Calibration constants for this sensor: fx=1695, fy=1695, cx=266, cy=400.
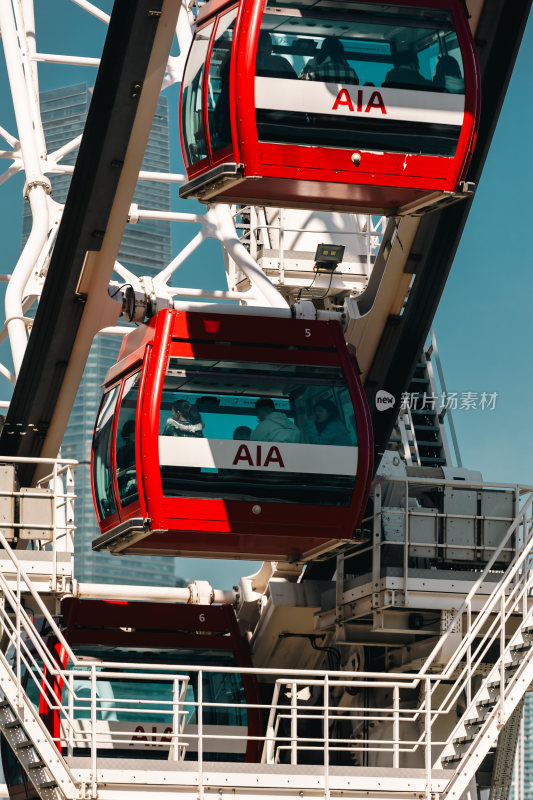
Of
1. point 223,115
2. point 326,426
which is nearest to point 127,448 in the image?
point 326,426

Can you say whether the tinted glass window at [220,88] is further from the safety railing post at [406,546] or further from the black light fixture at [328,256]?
the black light fixture at [328,256]

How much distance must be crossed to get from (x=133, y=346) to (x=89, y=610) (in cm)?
480

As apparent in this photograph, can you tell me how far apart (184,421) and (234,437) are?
71 centimetres

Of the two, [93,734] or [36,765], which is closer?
[93,734]

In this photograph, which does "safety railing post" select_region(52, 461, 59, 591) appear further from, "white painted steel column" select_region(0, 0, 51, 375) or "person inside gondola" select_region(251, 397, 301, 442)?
"white painted steel column" select_region(0, 0, 51, 375)

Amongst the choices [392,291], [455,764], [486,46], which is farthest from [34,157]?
[455,764]

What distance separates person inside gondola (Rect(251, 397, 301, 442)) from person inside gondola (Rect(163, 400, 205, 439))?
0.75 m

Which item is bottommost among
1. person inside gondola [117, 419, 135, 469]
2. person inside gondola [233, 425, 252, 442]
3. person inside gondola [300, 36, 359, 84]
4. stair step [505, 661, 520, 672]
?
stair step [505, 661, 520, 672]

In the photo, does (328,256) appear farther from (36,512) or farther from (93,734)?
(93,734)

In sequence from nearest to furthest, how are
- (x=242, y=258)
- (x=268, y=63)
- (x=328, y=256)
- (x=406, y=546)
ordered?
(x=268, y=63), (x=406, y=546), (x=242, y=258), (x=328, y=256)

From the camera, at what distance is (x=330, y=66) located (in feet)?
63.4

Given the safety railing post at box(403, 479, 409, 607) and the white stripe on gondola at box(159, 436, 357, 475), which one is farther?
the safety railing post at box(403, 479, 409, 607)

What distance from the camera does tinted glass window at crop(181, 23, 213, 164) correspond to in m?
19.5

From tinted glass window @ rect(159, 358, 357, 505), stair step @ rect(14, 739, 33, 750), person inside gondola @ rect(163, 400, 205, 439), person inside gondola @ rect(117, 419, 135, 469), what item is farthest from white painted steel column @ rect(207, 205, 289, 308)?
stair step @ rect(14, 739, 33, 750)
